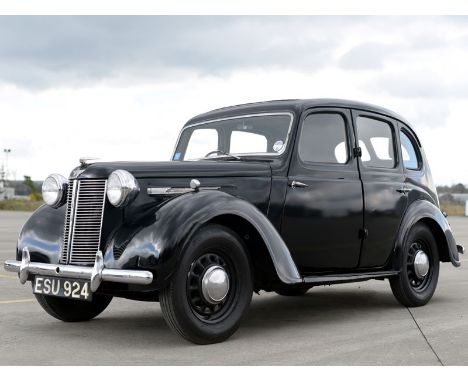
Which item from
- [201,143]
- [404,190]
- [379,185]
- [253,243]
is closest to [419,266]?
[404,190]

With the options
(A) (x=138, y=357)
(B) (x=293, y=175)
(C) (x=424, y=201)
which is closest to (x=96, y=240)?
(A) (x=138, y=357)

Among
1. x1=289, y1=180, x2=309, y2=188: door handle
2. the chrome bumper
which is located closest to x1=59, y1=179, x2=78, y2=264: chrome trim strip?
the chrome bumper

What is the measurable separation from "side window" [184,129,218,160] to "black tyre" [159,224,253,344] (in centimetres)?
169

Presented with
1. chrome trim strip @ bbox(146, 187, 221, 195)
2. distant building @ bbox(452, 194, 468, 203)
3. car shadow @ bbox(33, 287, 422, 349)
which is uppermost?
chrome trim strip @ bbox(146, 187, 221, 195)

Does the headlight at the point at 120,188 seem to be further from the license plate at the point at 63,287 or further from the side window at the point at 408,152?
the side window at the point at 408,152

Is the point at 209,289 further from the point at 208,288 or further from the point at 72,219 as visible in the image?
the point at 72,219

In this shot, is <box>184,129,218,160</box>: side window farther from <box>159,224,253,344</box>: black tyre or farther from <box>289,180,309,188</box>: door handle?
<box>159,224,253,344</box>: black tyre

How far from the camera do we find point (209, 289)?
522cm

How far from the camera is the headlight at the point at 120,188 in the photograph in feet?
17.3

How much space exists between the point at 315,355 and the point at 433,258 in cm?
314

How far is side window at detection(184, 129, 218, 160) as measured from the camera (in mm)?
7000

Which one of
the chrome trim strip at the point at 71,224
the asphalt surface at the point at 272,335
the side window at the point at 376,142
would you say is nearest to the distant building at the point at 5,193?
the asphalt surface at the point at 272,335

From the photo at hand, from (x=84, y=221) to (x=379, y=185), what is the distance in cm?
303

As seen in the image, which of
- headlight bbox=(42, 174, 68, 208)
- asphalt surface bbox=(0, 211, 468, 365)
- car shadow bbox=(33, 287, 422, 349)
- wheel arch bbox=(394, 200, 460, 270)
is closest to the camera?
asphalt surface bbox=(0, 211, 468, 365)
